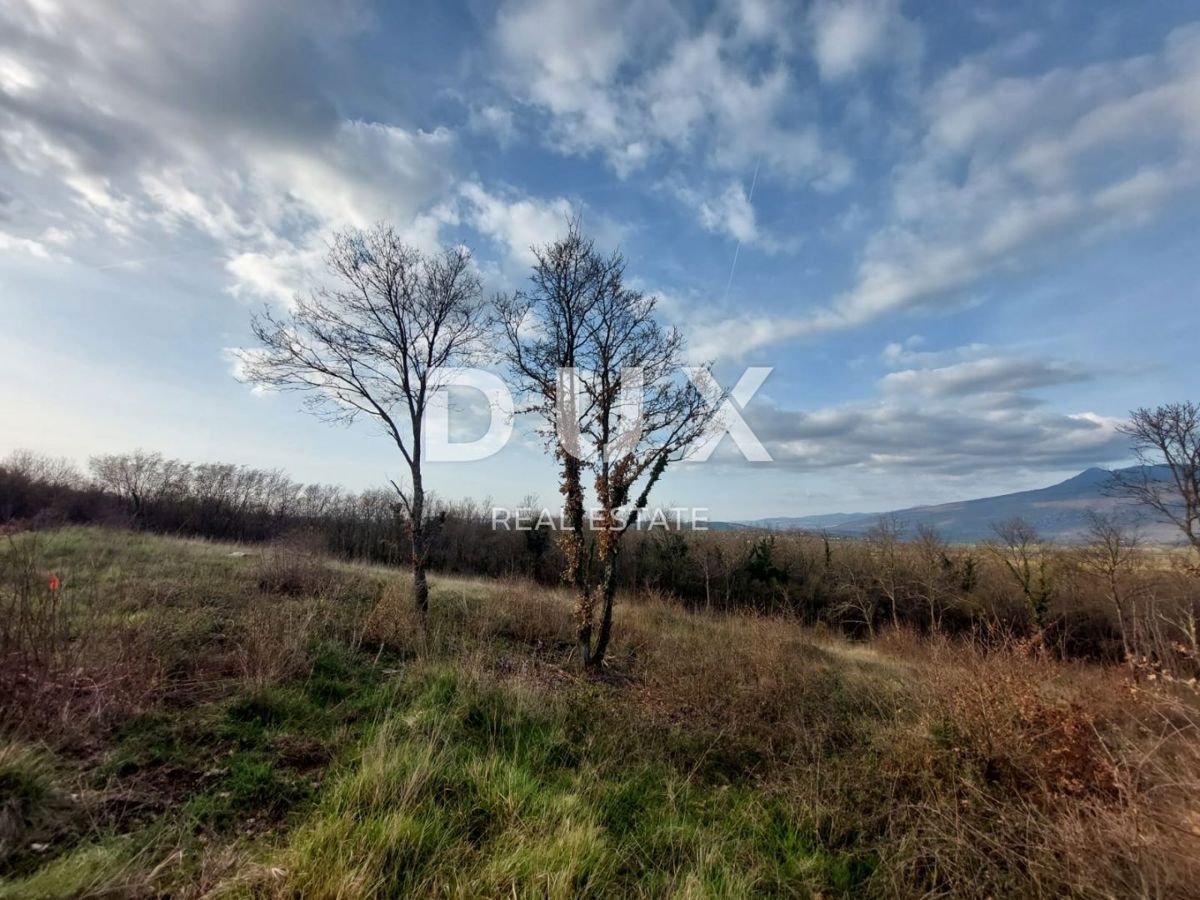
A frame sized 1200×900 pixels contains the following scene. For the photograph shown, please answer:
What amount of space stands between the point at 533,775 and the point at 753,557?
A: 31.7 meters

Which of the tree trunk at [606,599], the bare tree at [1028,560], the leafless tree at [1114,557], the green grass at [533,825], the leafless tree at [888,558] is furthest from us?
the leafless tree at [888,558]

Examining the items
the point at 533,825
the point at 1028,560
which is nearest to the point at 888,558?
the point at 1028,560

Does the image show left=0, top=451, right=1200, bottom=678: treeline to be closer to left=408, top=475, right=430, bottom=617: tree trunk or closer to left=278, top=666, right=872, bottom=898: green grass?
left=408, top=475, right=430, bottom=617: tree trunk

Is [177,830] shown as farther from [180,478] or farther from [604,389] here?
[180,478]

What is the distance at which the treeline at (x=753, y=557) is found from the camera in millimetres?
25000

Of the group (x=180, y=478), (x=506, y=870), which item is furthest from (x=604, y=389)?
(x=180, y=478)

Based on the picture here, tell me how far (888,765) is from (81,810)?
663cm

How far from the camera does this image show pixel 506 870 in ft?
10.2

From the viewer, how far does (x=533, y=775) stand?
462cm

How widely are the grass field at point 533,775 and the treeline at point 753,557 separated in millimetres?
16676

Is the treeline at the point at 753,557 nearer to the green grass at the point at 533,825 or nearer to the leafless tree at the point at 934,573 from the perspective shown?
the leafless tree at the point at 934,573

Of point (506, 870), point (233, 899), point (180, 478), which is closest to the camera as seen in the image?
point (233, 899)

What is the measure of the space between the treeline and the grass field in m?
16.7

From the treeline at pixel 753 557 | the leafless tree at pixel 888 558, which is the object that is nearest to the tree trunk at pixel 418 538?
the treeline at pixel 753 557
